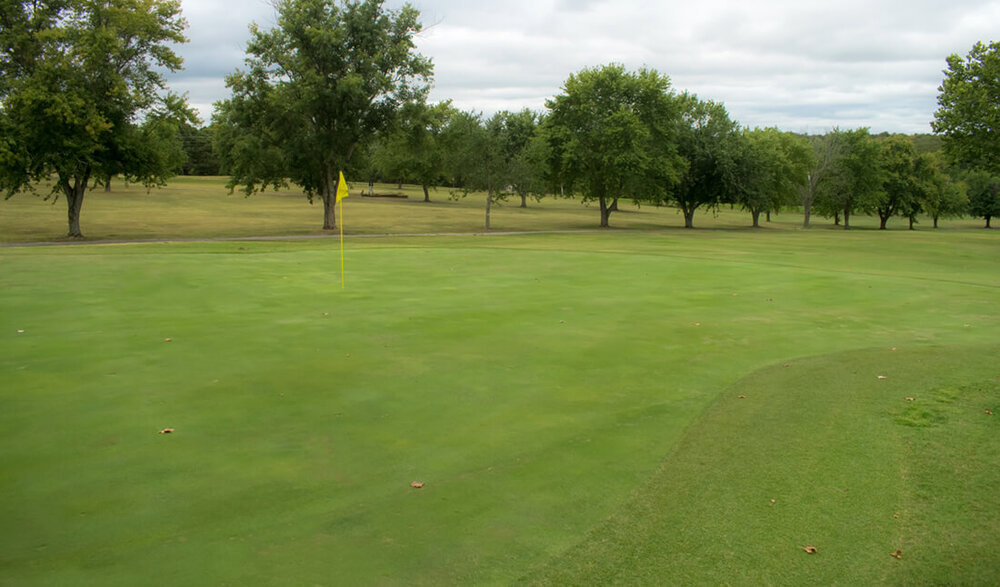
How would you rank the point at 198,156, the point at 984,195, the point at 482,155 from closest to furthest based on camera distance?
the point at 482,155
the point at 984,195
the point at 198,156

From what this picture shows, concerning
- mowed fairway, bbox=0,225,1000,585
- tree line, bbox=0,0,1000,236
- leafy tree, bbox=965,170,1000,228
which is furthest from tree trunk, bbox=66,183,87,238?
leafy tree, bbox=965,170,1000,228

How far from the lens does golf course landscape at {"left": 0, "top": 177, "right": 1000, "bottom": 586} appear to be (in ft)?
15.8

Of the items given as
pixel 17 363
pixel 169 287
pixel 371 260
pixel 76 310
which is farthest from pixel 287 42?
pixel 17 363

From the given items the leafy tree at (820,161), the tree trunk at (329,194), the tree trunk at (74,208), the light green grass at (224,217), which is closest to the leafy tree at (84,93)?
the tree trunk at (74,208)

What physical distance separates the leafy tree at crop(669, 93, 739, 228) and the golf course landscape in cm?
5013

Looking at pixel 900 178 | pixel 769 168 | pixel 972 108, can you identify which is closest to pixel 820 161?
pixel 900 178

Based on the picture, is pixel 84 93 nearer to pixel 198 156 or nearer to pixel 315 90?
pixel 315 90

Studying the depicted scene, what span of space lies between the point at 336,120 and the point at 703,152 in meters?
33.2

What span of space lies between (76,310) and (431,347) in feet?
23.5

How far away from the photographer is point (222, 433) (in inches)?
281

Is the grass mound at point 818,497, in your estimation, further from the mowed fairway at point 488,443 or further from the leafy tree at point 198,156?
the leafy tree at point 198,156

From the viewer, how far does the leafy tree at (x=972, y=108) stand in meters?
40.6

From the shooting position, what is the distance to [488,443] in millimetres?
6941

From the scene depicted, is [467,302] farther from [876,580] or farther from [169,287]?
[876,580]
